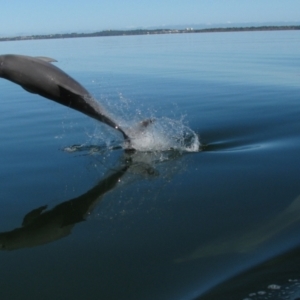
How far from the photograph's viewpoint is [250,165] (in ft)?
38.3

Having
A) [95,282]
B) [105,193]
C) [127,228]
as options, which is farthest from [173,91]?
[95,282]

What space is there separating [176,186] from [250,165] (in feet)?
7.00

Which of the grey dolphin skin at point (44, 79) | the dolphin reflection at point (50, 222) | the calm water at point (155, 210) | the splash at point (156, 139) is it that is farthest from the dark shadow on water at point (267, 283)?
the grey dolphin skin at point (44, 79)

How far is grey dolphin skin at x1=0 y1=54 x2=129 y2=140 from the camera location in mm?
11867

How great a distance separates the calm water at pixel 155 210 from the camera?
23.1ft

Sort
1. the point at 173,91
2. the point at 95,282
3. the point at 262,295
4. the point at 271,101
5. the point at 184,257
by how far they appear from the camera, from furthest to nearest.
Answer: the point at 173,91, the point at 271,101, the point at 184,257, the point at 95,282, the point at 262,295

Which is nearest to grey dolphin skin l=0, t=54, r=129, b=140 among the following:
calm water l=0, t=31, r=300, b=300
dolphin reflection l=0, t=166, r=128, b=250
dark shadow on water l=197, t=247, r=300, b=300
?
calm water l=0, t=31, r=300, b=300

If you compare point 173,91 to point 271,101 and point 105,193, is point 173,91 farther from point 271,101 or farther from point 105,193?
point 105,193

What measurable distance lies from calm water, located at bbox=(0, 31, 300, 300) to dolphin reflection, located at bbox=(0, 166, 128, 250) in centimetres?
3

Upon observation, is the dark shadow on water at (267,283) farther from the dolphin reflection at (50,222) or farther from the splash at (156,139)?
the splash at (156,139)

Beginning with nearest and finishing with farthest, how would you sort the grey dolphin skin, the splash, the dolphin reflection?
the dolphin reflection
the grey dolphin skin
the splash

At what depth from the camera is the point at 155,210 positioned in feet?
30.7

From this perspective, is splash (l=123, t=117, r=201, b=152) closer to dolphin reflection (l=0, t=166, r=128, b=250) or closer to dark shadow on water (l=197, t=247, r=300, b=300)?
dolphin reflection (l=0, t=166, r=128, b=250)

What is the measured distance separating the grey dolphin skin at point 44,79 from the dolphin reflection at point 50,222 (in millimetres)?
2546
